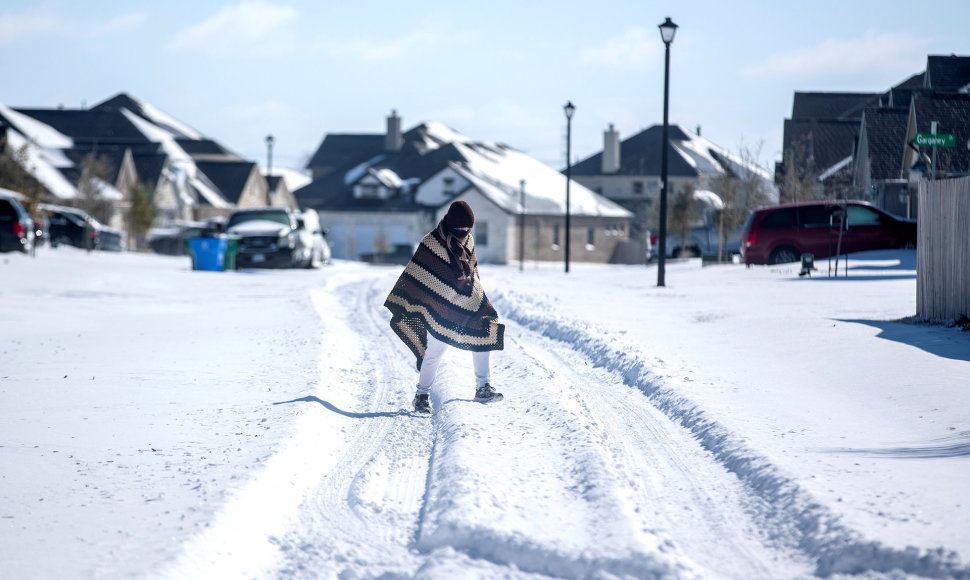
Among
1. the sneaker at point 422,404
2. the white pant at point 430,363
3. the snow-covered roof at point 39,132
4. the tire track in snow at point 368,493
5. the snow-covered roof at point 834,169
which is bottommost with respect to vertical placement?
the tire track in snow at point 368,493

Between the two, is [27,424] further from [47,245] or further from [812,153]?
[812,153]

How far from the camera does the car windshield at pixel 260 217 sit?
1353 inches

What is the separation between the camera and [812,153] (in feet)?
168

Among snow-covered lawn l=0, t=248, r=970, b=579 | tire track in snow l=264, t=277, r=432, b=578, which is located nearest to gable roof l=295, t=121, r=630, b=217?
snow-covered lawn l=0, t=248, r=970, b=579

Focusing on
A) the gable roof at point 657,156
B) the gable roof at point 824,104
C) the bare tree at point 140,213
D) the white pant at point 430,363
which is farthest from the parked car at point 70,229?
the gable roof at point 657,156

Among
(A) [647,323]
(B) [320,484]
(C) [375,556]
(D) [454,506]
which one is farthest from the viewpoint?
(A) [647,323]

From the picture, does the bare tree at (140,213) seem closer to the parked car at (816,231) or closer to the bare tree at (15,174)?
the bare tree at (15,174)

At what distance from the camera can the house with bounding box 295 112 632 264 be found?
71.6 m

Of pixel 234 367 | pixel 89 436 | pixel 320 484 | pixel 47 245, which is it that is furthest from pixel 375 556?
pixel 47 245

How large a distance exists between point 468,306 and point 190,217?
73.4 meters

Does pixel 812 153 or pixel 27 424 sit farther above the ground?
pixel 812 153

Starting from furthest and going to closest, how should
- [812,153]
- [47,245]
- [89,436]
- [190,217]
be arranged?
[190,217] < [812,153] < [47,245] < [89,436]

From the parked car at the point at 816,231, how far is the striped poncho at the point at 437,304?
61.4ft

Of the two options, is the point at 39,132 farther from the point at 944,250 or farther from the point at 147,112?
the point at 944,250
